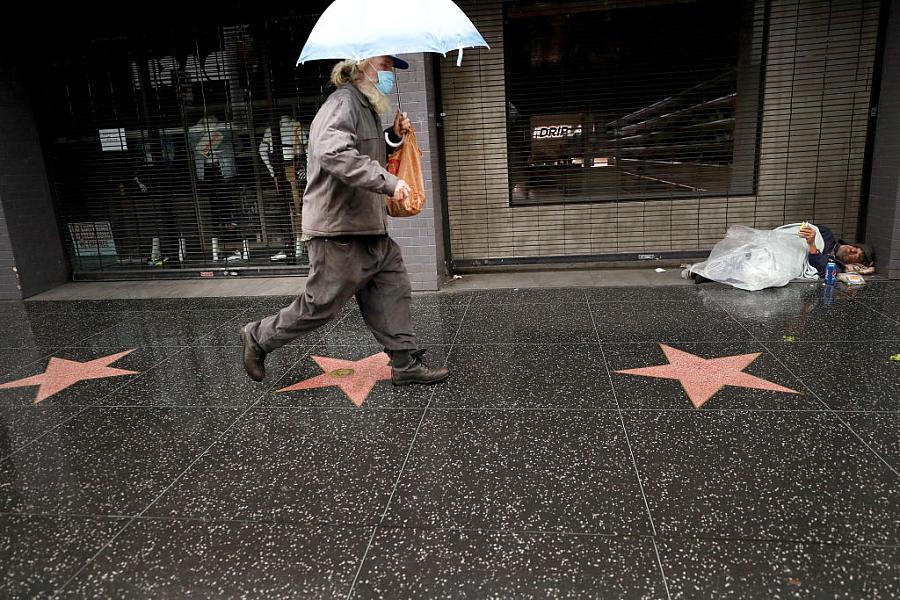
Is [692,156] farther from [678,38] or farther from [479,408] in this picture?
[479,408]

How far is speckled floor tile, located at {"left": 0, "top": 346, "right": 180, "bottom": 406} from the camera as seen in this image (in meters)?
3.99

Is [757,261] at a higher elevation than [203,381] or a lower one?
higher

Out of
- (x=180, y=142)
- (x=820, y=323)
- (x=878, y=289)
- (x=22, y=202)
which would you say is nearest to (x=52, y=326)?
(x=22, y=202)

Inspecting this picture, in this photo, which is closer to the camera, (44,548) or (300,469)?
(44,548)

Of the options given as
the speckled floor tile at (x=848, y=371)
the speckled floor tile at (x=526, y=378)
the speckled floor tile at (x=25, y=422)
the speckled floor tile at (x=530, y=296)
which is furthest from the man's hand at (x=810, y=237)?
the speckled floor tile at (x=25, y=422)

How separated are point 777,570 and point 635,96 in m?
5.66

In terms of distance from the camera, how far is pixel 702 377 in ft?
12.7

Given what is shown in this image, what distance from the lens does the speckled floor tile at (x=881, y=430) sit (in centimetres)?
290

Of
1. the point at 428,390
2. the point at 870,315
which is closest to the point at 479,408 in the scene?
the point at 428,390

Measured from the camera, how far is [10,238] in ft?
22.4

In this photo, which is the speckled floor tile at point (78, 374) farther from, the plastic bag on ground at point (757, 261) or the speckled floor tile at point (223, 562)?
the plastic bag on ground at point (757, 261)

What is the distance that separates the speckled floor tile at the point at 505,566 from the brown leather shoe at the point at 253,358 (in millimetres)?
1741

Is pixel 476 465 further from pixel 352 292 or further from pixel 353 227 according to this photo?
pixel 353 227

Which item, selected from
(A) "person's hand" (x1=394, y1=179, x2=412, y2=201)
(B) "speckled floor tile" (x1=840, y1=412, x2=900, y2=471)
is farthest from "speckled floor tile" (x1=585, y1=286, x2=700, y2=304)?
(A) "person's hand" (x1=394, y1=179, x2=412, y2=201)
